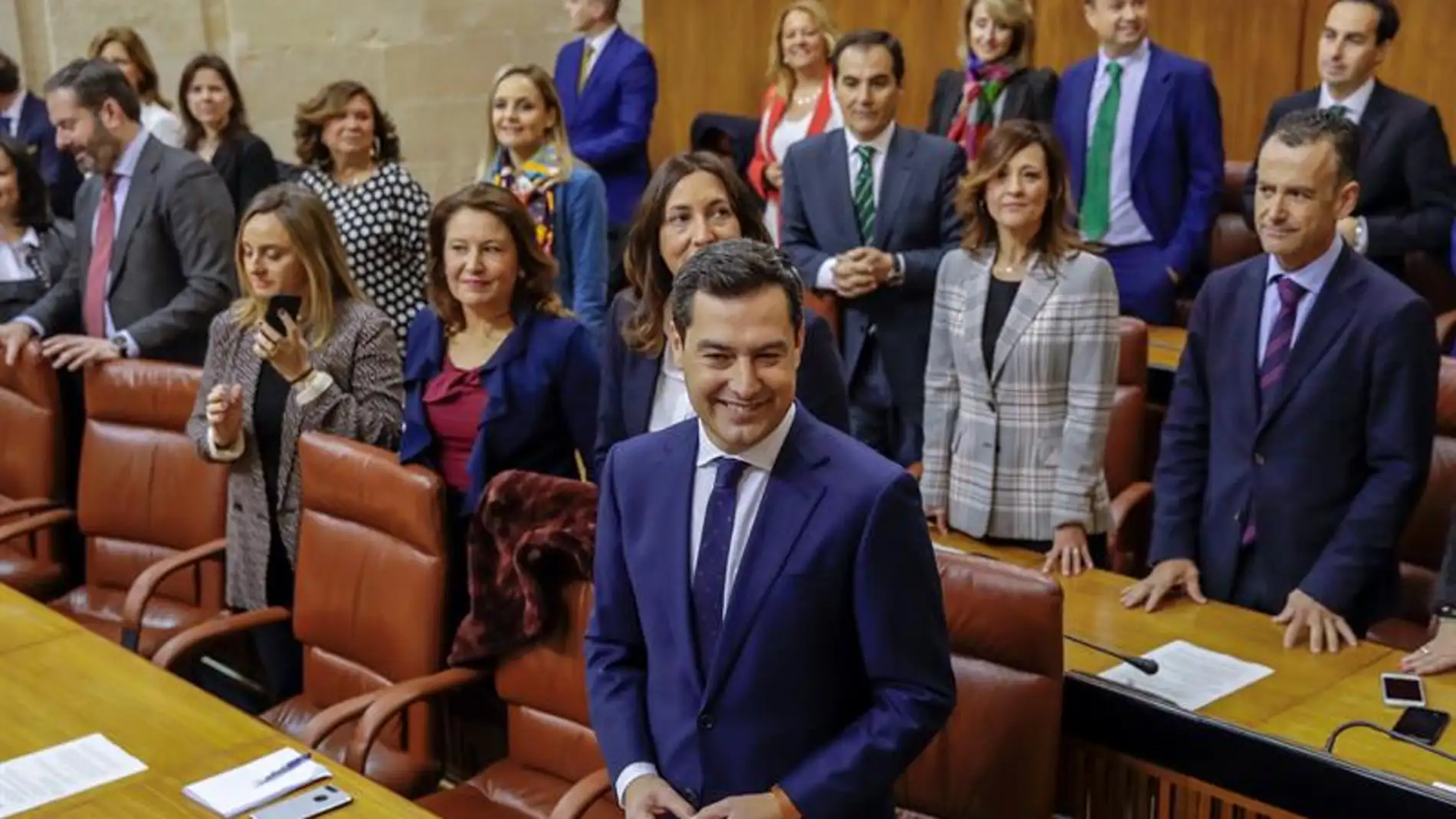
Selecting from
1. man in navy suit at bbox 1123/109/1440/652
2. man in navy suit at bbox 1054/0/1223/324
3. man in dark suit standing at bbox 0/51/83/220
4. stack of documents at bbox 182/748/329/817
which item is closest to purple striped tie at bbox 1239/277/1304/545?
man in navy suit at bbox 1123/109/1440/652

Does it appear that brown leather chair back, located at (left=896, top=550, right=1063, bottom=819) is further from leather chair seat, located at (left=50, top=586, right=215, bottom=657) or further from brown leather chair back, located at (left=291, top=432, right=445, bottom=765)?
leather chair seat, located at (left=50, top=586, right=215, bottom=657)

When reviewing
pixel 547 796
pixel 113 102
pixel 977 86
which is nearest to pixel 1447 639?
pixel 547 796

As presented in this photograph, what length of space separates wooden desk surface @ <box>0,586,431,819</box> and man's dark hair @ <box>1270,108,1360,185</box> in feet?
6.10

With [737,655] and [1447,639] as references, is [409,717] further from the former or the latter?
[1447,639]

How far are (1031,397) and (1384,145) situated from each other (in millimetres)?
2043

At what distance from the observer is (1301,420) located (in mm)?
2924

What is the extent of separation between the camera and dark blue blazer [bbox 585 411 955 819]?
2.05 m

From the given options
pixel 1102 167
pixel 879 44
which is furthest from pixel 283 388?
pixel 1102 167

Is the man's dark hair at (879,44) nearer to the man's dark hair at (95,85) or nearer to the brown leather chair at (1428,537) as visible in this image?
the brown leather chair at (1428,537)

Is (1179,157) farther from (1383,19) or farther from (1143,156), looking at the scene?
(1383,19)

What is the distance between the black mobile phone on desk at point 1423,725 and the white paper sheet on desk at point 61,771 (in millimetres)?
1933

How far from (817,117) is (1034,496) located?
2485 millimetres

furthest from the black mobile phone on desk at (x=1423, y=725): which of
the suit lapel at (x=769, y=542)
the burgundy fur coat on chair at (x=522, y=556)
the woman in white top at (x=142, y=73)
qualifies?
the woman in white top at (x=142, y=73)

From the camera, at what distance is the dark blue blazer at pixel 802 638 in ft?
6.74
